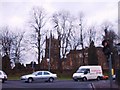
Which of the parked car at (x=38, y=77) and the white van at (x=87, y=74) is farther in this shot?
the white van at (x=87, y=74)

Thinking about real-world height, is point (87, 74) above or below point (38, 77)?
below

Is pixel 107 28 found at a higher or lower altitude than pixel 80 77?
higher

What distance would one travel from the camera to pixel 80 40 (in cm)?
6781

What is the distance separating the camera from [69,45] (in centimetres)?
6788

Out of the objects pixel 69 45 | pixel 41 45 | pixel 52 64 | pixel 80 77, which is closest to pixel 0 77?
pixel 80 77

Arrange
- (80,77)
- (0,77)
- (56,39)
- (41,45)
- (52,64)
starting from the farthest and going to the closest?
(52,64) → (56,39) → (41,45) → (80,77) → (0,77)

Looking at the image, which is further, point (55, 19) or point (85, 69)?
point (55, 19)

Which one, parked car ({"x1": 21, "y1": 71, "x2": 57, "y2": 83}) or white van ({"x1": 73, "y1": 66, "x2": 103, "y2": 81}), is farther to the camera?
white van ({"x1": 73, "y1": 66, "x2": 103, "y2": 81})

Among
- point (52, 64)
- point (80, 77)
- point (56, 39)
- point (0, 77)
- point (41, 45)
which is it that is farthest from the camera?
point (52, 64)

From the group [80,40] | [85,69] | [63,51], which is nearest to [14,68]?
[63,51]

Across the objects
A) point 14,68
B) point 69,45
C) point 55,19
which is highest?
point 55,19

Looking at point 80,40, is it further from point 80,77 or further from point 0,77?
point 0,77

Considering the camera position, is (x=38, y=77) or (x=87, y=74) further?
(x=87, y=74)

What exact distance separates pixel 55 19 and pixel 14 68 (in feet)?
43.9
